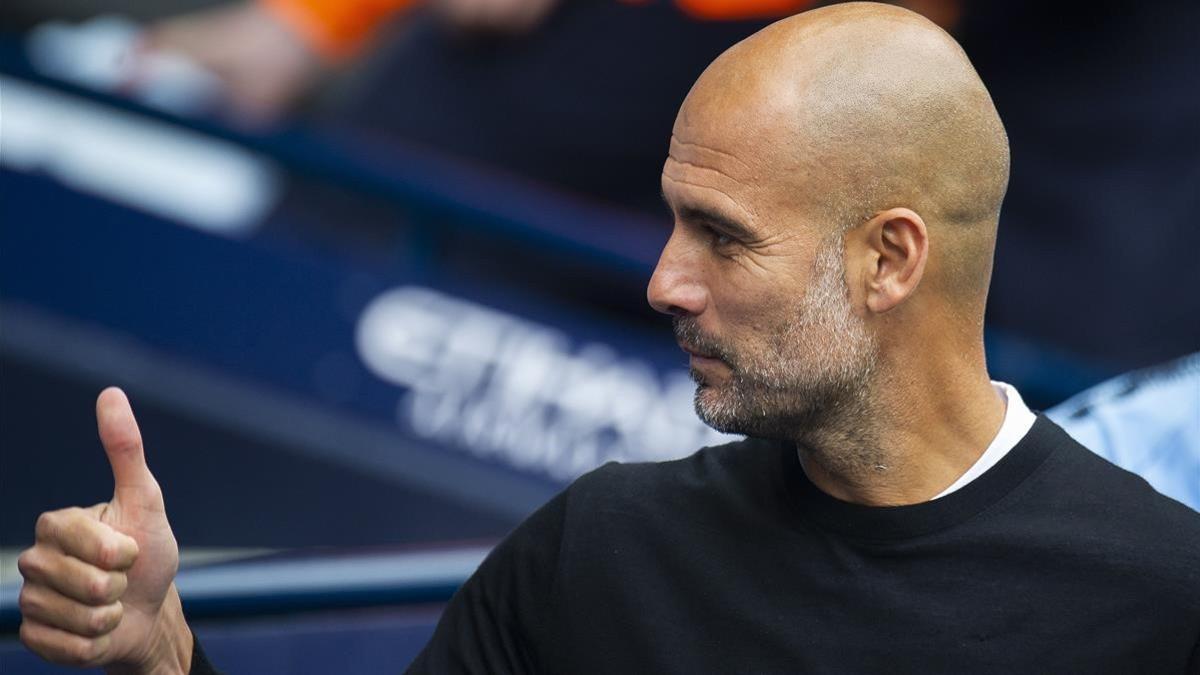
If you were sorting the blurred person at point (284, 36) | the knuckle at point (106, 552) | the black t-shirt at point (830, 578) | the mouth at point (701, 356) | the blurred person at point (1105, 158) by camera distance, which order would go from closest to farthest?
the knuckle at point (106, 552)
the black t-shirt at point (830, 578)
the mouth at point (701, 356)
the blurred person at point (1105, 158)
the blurred person at point (284, 36)

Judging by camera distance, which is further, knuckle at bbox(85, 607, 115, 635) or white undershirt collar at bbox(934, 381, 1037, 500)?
white undershirt collar at bbox(934, 381, 1037, 500)

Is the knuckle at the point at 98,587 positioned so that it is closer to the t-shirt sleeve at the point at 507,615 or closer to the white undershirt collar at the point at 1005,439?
the t-shirt sleeve at the point at 507,615

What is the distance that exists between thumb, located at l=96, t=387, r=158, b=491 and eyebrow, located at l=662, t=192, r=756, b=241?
620 millimetres

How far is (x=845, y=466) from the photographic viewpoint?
1871mm

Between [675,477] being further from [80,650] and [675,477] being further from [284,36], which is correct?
[284,36]

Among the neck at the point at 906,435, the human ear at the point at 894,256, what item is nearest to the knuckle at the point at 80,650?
the neck at the point at 906,435

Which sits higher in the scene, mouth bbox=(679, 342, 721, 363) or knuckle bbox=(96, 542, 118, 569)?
mouth bbox=(679, 342, 721, 363)

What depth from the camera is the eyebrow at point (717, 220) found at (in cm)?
182

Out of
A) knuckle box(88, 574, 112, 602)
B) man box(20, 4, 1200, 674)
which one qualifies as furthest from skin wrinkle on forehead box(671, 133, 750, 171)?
knuckle box(88, 574, 112, 602)

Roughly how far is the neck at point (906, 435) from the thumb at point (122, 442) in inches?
27.6

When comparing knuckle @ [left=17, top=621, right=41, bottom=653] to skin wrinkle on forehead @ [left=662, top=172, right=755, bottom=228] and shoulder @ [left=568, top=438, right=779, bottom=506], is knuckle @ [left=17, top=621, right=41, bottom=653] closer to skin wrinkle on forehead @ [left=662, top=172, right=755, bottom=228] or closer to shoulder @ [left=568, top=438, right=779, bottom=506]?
shoulder @ [left=568, top=438, right=779, bottom=506]

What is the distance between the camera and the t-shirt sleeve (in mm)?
1930

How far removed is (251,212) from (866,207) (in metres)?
2.77

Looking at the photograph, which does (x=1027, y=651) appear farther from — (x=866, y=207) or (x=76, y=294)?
(x=76, y=294)
